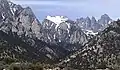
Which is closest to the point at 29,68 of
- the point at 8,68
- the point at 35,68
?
the point at 35,68

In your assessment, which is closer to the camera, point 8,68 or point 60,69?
point 8,68

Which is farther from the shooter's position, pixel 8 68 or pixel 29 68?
pixel 29 68

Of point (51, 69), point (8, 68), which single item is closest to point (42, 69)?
point (51, 69)

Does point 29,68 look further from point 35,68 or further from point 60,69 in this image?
point 60,69

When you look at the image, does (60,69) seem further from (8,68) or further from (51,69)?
(8,68)

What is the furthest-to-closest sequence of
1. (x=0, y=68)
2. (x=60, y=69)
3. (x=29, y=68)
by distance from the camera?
(x=60, y=69)
(x=29, y=68)
(x=0, y=68)

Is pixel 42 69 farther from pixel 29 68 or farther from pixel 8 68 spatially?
pixel 8 68

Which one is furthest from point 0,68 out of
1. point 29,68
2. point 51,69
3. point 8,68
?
point 51,69

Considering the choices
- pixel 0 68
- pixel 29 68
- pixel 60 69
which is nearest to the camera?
pixel 0 68
